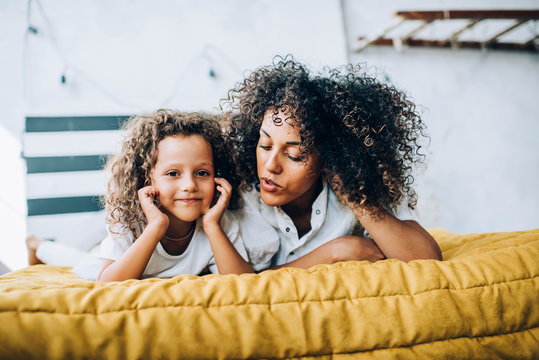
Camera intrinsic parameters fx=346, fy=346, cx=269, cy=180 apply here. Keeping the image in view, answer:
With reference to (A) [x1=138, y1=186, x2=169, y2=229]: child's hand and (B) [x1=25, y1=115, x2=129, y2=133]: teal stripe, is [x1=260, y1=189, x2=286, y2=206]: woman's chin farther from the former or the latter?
(B) [x1=25, y1=115, x2=129, y2=133]: teal stripe

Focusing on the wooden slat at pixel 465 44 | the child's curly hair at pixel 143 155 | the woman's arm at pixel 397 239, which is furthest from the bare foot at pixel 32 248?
the wooden slat at pixel 465 44

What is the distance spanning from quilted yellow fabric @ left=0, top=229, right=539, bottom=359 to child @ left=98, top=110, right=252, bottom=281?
308 mm

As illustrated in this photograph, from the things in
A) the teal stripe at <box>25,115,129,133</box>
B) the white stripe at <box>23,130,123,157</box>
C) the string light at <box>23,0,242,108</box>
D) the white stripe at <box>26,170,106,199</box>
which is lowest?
the white stripe at <box>26,170,106,199</box>

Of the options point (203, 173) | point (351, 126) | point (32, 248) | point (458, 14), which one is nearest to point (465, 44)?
point (458, 14)

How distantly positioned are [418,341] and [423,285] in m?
0.09

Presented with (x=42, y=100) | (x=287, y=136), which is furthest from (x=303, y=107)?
(x=42, y=100)

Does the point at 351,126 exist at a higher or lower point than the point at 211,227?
higher

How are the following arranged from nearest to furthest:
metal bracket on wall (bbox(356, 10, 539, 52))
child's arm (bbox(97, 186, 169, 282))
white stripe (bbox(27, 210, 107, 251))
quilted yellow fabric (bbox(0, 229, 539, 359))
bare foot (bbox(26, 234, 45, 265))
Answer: quilted yellow fabric (bbox(0, 229, 539, 359)) < child's arm (bbox(97, 186, 169, 282)) < bare foot (bbox(26, 234, 45, 265)) < white stripe (bbox(27, 210, 107, 251)) < metal bracket on wall (bbox(356, 10, 539, 52))

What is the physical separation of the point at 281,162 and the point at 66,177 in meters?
1.49

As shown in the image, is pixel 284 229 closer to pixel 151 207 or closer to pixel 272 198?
pixel 272 198

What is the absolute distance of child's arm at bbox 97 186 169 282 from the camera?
0.81 metres

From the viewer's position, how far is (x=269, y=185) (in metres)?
0.94

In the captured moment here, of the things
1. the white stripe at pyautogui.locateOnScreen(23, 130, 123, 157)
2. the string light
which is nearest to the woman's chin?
the white stripe at pyautogui.locateOnScreen(23, 130, 123, 157)

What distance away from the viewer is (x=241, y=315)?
0.53 meters
